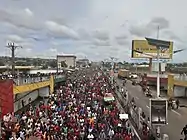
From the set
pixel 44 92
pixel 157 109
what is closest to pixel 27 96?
pixel 44 92

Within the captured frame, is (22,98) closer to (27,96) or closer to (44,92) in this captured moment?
(27,96)

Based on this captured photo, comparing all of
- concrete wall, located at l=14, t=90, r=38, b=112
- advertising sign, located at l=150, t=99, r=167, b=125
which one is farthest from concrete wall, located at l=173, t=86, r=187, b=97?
advertising sign, located at l=150, t=99, r=167, b=125

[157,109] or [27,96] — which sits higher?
[157,109]

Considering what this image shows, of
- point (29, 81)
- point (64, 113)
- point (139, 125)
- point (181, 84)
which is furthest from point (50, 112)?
point (181, 84)

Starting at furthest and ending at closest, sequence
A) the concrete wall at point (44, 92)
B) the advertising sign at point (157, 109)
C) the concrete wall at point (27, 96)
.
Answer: the concrete wall at point (44, 92), the concrete wall at point (27, 96), the advertising sign at point (157, 109)

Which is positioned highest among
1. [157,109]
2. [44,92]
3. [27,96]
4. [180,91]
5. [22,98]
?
[157,109]

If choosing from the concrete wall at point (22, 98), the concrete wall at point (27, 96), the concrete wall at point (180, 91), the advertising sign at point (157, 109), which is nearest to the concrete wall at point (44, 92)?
the concrete wall at point (27, 96)

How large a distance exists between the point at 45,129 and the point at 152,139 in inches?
234

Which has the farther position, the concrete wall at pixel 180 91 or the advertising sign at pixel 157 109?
the concrete wall at pixel 180 91

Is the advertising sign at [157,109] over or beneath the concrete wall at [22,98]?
over

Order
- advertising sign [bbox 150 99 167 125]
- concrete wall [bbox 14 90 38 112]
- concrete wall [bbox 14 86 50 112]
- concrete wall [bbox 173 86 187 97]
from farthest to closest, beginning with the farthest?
concrete wall [bbox 173 86 187 97]
concrete wall [bbox 14 86 50 112]
concrete wall [bbox 14 90 38 112]
advertising sign [bbox 150 99 167 125]

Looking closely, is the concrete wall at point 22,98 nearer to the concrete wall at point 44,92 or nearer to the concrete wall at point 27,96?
the concrete wall at point 27,96

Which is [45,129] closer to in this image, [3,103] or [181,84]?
[3,103]

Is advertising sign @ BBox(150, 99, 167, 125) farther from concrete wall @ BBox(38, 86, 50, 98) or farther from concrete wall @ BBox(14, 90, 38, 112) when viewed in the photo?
concrete wall @ BBox(38, 86, 50, 98)
